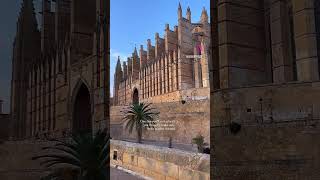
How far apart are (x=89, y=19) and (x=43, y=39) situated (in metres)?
5.30

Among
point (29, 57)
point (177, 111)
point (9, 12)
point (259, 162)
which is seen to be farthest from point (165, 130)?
point (9, 12)

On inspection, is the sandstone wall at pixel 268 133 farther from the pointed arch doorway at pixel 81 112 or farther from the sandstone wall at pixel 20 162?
the pointed arch doorway at pixel 81 112

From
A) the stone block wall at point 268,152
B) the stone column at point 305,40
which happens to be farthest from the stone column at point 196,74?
the stone block wall at point 268,152

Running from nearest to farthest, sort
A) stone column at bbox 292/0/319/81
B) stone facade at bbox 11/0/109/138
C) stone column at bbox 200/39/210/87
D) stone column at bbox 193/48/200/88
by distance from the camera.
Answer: stone column at bbox 292/0/319/81, stone facade at bbox 11/0/109/138, stone column at bbox 200/39/210/87, stone column at bbox 193/48/200/88

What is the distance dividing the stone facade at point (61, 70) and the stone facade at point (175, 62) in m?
15.2

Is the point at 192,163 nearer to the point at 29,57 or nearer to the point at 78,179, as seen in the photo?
the point at 78,179

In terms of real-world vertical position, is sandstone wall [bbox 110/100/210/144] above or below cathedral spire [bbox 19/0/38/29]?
below

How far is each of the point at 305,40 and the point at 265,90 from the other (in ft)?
7.02

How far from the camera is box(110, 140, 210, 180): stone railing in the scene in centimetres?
1496

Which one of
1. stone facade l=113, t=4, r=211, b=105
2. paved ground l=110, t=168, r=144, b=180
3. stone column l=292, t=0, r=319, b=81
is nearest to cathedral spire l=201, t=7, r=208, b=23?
stone facade l=113, t=4, r=211, b=105

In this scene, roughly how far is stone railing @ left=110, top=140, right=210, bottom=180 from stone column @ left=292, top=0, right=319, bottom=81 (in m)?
4.93

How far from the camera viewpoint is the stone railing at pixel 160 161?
15.0m

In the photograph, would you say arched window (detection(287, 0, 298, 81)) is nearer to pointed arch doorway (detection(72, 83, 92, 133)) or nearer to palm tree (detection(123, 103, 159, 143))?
pointed arch doorway (detection(72, 83, 92, 133))

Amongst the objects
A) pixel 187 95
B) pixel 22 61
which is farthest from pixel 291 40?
pixel 187 95
